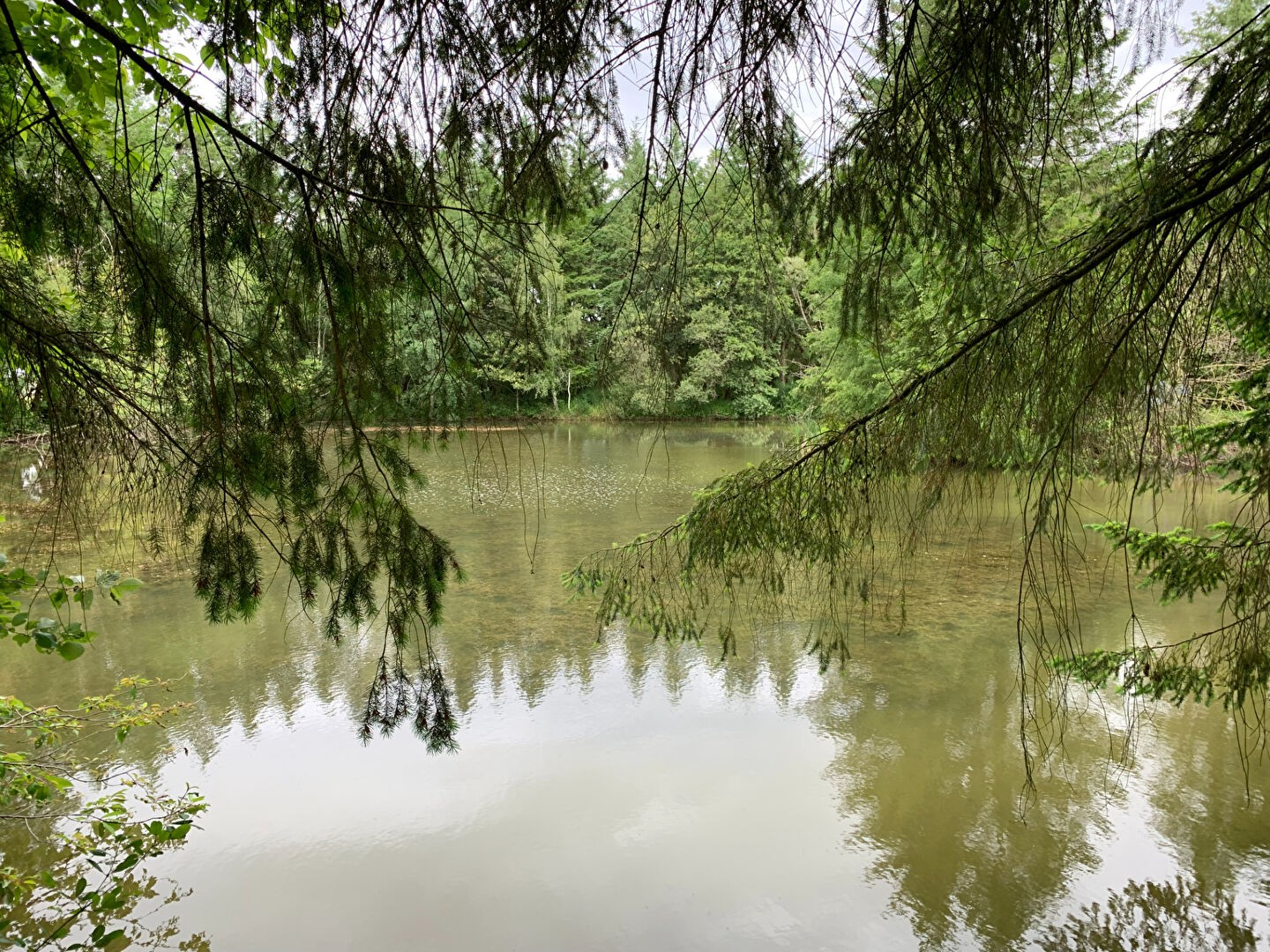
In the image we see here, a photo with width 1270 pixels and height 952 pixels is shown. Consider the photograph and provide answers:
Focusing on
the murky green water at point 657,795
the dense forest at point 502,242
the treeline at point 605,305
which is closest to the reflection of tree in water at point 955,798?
the murky green water at point 657,795

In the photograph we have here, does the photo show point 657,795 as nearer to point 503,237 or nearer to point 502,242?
point 502,242

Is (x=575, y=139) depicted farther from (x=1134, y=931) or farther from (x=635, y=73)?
(x=1134, y=931)

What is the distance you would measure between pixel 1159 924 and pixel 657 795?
8.83 ft

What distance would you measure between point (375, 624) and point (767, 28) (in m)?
7.34

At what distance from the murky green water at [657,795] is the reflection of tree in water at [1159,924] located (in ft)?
0.29

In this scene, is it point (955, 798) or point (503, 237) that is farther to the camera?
point (955, 798)

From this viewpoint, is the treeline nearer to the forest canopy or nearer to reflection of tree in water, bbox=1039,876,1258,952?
the forest canopy

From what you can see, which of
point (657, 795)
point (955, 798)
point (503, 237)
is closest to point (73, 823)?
point (657, 795)

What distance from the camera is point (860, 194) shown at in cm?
206

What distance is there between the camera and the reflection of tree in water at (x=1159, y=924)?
11.9 ft

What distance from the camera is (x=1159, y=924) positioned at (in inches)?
149

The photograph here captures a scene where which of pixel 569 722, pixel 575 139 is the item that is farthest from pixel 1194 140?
pixel 569 722

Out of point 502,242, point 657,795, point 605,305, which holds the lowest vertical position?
point 657,795

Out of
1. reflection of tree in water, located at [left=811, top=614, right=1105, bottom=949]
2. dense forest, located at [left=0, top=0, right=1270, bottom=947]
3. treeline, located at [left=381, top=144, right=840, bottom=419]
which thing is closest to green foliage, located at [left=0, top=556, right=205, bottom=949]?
dense forest, located at [left=0, top=0, right=1270, bottom=947]
